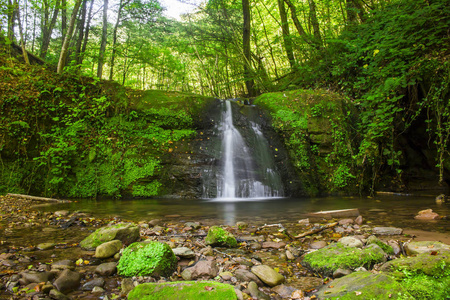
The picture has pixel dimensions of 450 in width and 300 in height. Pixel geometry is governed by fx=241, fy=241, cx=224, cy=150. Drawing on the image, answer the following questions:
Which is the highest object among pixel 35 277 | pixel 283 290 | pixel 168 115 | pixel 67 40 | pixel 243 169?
pixel 67 40

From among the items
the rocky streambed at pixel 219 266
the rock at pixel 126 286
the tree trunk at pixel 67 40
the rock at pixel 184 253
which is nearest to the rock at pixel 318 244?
the rocky streambed at pixel 219 266

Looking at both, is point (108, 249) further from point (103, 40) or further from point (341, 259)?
point (103, 40)

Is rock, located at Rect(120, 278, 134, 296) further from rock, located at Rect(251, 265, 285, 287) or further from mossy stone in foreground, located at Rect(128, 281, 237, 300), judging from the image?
rock, located at Rect(251, 265, 285, 287)

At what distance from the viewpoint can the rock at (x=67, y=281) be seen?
6.08ft

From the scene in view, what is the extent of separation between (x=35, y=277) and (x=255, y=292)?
1749 millimetres

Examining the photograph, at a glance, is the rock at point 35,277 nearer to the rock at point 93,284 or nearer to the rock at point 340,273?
the rock at point 93,284

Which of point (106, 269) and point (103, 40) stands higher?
point (103, 40)

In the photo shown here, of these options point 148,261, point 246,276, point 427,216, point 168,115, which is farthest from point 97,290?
point 168,115

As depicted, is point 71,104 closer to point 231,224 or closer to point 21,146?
point 21,146

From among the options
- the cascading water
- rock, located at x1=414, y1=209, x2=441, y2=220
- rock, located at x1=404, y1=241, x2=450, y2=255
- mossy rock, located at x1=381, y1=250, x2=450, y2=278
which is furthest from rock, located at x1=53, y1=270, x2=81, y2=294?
the cascading water

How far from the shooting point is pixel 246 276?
6.79 feet

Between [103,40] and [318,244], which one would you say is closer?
[318,244]

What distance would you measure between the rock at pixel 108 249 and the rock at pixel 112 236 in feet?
0.69

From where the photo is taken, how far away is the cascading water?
802 cm
